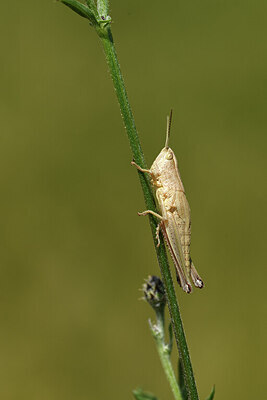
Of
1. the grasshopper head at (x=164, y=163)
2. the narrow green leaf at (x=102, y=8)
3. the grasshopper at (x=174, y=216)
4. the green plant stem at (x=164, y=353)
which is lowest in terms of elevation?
the green plant stem at (x=164, y=353)

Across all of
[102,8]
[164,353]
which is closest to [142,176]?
[102,8]

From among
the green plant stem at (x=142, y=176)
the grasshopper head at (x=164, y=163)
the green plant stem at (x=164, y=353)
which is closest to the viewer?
the green plant stem at (x=142, y=176)

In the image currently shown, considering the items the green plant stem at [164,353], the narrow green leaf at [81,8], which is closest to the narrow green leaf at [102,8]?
the narrow green leaf at [81,8]

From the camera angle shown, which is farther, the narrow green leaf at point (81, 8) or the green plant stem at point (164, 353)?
the green plant stem at point (164, 353)

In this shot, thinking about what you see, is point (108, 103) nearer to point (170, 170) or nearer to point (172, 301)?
point (170, 170)

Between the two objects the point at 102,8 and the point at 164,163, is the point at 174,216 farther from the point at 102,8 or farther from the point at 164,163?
the point at 102,8

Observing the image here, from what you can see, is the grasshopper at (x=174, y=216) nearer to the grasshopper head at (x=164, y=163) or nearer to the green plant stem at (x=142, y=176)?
the grasshopper head at (x=164, y=163)
